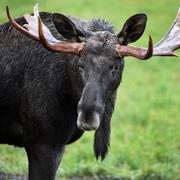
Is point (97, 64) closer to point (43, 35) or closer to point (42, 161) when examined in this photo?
point (43, 35)

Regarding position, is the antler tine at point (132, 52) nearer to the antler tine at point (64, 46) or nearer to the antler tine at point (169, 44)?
the antler tine at point (169, 44)

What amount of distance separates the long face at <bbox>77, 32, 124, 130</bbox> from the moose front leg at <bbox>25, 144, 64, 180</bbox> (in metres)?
0.70

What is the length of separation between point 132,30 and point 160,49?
27cm

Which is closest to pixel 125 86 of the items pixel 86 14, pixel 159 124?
pixel 159 124

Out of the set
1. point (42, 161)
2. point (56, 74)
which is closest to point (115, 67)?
point (56, 74)

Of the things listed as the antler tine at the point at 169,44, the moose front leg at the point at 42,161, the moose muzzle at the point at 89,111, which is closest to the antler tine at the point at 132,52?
the antler tine at the point at 169,44

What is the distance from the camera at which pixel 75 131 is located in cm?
639

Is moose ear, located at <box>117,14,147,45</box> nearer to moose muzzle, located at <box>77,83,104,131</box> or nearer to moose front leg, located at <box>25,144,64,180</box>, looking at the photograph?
moose muzzle, located at <box>77,83,104,131</box>

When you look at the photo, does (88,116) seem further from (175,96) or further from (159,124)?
(175,96)

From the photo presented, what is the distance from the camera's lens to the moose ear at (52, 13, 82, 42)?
5.92m

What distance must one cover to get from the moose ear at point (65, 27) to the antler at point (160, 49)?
1.26ft

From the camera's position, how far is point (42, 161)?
6230 mm

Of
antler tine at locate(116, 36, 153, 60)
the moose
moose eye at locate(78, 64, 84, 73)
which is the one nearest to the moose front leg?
the moose

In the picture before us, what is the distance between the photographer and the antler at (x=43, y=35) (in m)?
5.75
